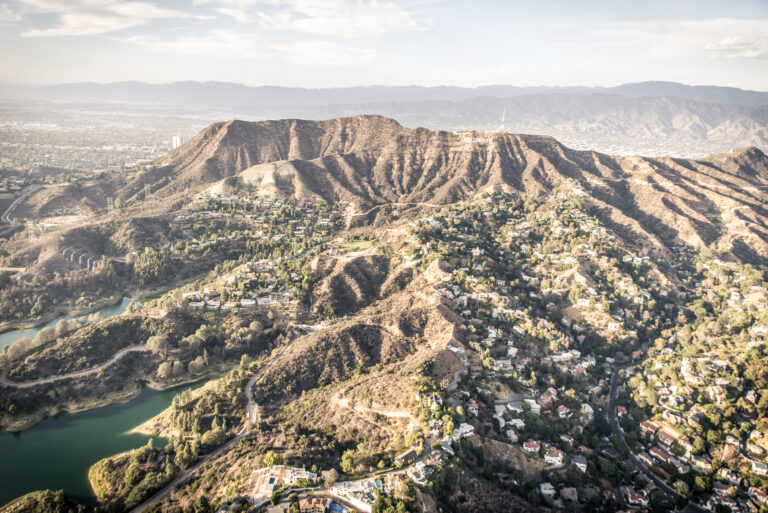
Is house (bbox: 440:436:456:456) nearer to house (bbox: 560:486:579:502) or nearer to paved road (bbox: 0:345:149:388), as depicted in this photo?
house (bbox: 560:486:579:502)

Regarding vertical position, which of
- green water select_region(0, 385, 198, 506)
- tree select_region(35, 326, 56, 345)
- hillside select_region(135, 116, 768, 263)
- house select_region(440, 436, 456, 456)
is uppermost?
hillside select_region(135, 116, 768, 263)

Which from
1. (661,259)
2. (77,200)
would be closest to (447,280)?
(661,259)

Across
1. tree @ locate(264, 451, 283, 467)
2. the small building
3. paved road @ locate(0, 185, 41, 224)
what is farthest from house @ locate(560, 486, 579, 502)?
paved road @ locate(0, 185, 41, 224)

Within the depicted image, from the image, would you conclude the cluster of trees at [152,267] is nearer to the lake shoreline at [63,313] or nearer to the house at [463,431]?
the lake shoreline at [63,313]

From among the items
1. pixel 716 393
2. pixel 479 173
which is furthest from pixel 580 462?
pixel 479 173

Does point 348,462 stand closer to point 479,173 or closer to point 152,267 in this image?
point 152,267
